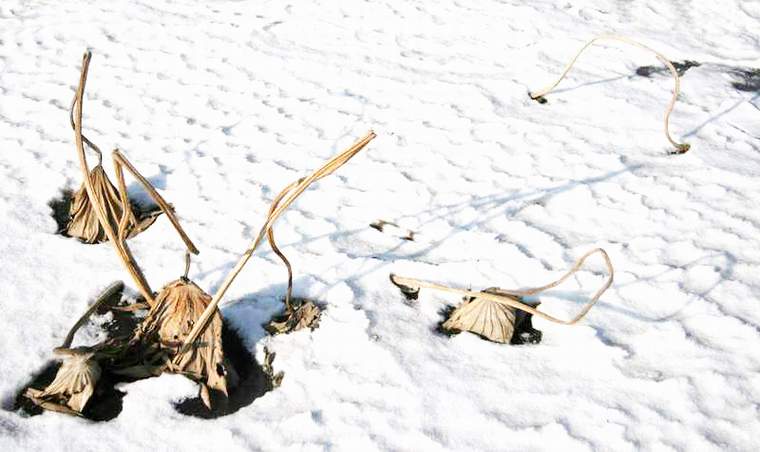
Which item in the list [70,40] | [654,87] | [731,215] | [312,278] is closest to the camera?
[312,278]

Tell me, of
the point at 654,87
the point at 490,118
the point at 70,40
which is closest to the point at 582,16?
the point at 654,87

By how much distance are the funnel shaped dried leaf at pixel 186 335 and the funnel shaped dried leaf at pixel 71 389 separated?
143mm

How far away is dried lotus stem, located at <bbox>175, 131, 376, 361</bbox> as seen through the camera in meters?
1.42

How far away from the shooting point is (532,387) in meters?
1.68

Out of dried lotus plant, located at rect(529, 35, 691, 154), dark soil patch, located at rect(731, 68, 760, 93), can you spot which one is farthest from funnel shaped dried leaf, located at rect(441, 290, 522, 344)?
dark soil patch, located at rect(731, 68, 760, 93)

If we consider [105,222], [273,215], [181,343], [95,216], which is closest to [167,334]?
[181,343]

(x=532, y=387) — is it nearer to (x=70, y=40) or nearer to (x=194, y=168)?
(x=194, y=168)

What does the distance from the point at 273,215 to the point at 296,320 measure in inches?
16.0

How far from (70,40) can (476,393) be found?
2.63m

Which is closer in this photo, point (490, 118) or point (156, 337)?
point (156, 337)

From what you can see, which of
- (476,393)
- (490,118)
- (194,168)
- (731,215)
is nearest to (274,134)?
(194,168)

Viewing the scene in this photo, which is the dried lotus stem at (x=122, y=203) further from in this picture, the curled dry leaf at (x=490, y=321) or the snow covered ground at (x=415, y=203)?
the curled dry leaf at (x=490, y=321)

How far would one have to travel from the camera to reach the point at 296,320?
1825 mm

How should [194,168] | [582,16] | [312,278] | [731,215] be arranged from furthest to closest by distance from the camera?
[582,16] < [194,168] < [731,215] < [312,278]
